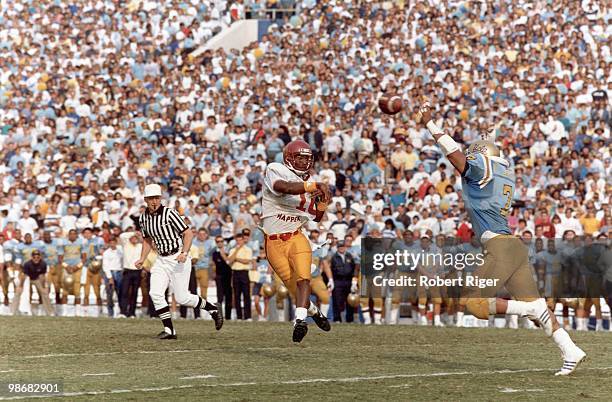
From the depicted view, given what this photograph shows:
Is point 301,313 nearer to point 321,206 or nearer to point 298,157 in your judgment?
point 321,206

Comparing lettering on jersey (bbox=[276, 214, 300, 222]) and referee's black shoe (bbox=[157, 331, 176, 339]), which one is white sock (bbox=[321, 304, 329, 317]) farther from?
lettering on jersey (bbox=[276, 214, 300, 222])

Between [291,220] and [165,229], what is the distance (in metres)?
2.57

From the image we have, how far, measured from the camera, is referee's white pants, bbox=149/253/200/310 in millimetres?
13055

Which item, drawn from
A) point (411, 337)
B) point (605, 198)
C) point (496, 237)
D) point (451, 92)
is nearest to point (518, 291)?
point (496, 237)

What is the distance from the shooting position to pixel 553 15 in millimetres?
24672

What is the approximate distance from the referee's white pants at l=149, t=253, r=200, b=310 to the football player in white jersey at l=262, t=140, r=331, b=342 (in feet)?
7.97

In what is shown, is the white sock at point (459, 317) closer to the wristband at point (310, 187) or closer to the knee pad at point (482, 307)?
the wristband at point (310, 187)

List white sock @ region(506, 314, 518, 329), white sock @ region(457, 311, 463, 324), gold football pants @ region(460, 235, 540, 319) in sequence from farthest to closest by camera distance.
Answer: white sock @ region(457, 311, 463, 324) < white sock @ region(506, 314, 518, 329) < gold football pants @ region(460, 235, 540, 319)

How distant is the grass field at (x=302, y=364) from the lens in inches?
327

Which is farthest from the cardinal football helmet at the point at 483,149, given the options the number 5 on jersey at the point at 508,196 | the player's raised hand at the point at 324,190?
the player's raised hand at the point at 324,190

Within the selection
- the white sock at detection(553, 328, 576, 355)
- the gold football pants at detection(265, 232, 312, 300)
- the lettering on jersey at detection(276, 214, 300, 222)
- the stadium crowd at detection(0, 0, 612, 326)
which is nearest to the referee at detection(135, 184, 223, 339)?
the gold football pants at detection(265, 232, 312, 300)

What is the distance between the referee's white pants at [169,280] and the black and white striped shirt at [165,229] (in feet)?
0.35

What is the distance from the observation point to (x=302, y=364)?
9992 millimetres

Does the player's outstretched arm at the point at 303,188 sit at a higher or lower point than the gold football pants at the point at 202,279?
higher
